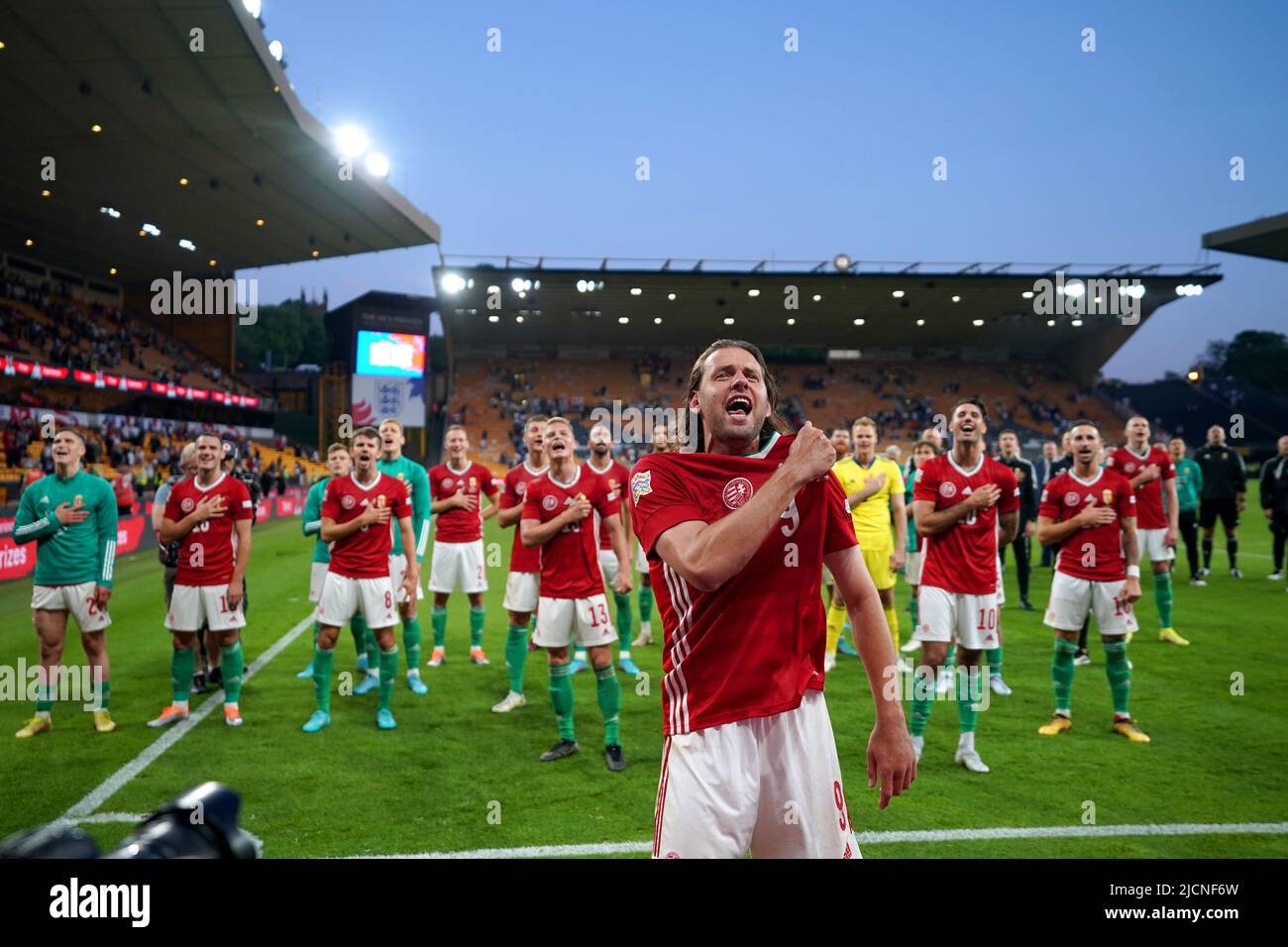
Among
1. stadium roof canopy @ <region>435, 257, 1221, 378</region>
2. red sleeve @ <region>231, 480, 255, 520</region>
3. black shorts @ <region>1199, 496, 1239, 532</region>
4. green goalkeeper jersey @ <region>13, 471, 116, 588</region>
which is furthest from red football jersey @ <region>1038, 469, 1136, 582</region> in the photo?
stadium roof canopy @ <region>435, 257, 1221, 378</region>

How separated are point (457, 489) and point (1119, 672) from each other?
710cm

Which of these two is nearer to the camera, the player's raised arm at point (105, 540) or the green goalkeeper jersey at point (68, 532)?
the green goalkeeper jersey at point (68, 532)

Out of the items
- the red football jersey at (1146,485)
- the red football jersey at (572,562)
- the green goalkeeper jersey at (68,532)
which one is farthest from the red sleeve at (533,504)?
the red football jersey at (1146,485)

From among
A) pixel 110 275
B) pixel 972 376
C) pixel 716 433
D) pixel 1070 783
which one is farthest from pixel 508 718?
pixel 972 376

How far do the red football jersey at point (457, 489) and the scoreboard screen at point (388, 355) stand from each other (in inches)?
1337

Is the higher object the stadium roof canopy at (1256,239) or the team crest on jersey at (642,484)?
the stadium roof canopy at (1256,239)

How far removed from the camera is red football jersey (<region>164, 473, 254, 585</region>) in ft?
21.9

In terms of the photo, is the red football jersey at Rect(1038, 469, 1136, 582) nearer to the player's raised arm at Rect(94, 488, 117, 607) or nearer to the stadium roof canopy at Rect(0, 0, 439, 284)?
the player's raised arm at Rect(94, 488, 117, 607)

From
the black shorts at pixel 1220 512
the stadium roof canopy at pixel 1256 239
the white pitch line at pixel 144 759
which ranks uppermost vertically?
the stadium roof canopy at pixel 1256 239

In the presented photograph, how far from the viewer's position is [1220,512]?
14.3 meters

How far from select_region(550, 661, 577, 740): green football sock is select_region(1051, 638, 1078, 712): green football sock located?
13.0 ft

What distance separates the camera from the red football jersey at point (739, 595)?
2.22 metres

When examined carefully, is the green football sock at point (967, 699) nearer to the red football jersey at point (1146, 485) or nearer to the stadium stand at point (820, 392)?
the red football jersey at point (1146, 485)

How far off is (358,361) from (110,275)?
526 inches
